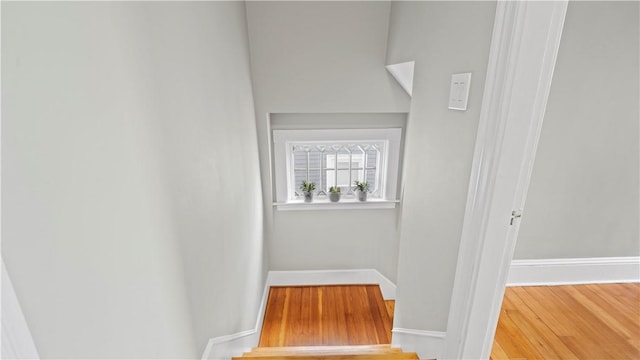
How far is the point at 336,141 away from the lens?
2857 mm

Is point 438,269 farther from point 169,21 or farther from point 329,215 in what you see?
point 329,215

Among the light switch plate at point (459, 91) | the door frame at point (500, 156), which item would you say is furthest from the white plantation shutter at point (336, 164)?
the door frame at point (500, 156)

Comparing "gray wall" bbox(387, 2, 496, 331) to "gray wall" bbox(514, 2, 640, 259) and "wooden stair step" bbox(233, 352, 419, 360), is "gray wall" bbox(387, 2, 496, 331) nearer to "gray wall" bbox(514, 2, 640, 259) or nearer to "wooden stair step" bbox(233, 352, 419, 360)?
"wooden stair step" bbox(233, 352, 419, 360)

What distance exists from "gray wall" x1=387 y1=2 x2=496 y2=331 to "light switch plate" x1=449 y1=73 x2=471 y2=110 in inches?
0.9

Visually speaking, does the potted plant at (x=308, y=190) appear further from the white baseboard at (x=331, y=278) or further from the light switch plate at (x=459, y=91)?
the light switch plate at (x=459, y=91)

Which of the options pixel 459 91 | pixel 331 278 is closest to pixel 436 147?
pixel 459 91

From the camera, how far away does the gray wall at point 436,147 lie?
1079mm

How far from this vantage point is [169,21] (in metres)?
0.99

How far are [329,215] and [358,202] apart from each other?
309 mm

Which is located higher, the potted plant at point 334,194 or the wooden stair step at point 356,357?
the potted plant at point 334,194

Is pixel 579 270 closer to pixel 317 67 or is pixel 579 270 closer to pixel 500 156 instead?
pixel 500 156

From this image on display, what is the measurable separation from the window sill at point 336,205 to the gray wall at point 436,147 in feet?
3.88

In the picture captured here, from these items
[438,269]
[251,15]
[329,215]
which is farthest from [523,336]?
[251,15]

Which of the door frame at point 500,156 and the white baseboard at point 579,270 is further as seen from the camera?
the white baseboard at point 579,270
